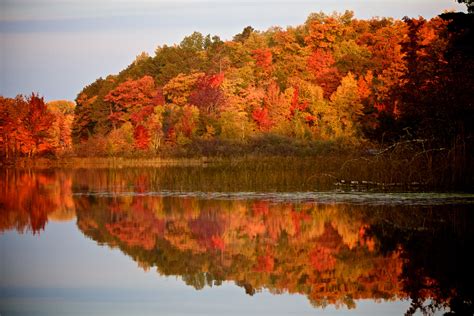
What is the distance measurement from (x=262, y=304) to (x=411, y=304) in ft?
4.90

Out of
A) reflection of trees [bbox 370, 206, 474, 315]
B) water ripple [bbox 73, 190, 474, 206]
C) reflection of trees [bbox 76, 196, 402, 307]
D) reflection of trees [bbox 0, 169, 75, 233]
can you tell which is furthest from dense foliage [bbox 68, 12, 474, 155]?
reflection of trees [bbox 370, 206, 474, 315]

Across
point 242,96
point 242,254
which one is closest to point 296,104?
point 242,96

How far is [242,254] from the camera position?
10.2 metres

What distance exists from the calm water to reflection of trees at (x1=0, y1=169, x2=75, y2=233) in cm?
6

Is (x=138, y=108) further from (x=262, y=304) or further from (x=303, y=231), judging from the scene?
(x=262, y=304)

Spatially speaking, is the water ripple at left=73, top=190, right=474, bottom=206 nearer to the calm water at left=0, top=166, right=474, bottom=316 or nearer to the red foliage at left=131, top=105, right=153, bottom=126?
the calm water at left=0, top=166, right=474, bottom=316

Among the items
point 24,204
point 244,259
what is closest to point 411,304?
point 244,259

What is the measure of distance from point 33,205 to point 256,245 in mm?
9004

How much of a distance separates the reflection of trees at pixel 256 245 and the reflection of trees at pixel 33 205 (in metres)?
0.77

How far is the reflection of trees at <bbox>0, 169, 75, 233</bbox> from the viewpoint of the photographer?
14.9 metres

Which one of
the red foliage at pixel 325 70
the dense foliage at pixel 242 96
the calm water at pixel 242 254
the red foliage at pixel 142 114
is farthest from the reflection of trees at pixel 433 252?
the red foliage at pixel 142 114

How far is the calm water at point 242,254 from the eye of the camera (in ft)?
25.0

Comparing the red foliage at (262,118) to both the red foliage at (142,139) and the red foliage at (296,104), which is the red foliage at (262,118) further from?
the red foliage at (142,139)

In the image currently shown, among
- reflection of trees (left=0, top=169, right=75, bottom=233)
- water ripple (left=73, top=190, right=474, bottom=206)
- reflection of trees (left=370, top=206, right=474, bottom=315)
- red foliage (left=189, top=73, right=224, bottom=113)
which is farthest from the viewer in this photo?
red foliage (left=189, top=73, right=224, bottom=113)
